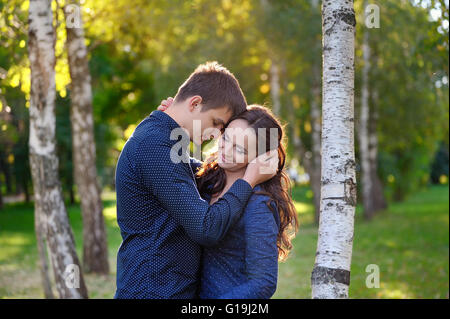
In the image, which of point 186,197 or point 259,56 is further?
point 259,56

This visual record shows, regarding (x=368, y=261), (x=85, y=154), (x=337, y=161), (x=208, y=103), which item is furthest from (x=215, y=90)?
(x=368, y=261)

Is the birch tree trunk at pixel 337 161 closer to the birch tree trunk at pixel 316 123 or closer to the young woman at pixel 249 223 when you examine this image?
the young woman at pixel 249 223

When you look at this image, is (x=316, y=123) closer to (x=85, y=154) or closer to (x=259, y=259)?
(x=85, y=154)

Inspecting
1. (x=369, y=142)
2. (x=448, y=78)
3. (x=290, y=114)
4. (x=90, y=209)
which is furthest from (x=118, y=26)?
(x=369, y=142)

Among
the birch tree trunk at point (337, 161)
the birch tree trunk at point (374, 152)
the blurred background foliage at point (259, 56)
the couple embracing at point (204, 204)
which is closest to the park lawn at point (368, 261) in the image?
the birch tree trunk at point (374, 152)

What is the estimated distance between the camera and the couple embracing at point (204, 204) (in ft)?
8.34

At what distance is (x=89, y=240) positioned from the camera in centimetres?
996

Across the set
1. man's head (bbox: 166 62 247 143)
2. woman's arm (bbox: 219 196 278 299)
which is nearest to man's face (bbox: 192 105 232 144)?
man's head (bbox: 166 62 247 143)

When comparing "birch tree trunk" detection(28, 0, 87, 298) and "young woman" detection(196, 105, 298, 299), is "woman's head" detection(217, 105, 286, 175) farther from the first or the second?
"birch tree trunk" detection(28, 0, 87, 298)

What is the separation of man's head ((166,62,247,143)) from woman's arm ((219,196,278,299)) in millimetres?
619

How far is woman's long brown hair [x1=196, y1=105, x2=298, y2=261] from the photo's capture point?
9.28 feet

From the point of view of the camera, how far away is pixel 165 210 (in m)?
2.73

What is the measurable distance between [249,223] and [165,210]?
446 millimetres

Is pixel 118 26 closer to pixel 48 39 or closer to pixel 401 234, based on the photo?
pixel 48 39
